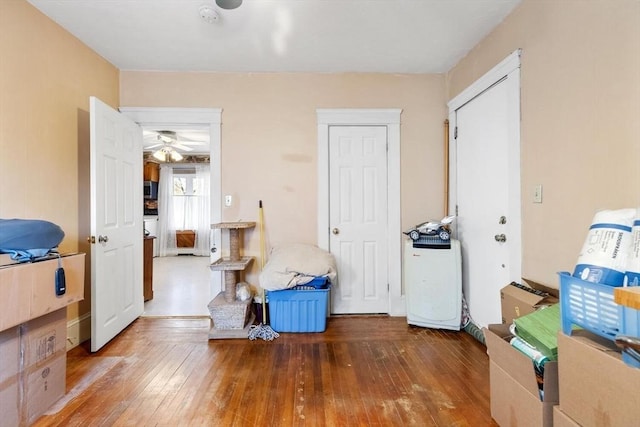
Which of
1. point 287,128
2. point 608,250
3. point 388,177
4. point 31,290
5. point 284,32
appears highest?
point 284,32

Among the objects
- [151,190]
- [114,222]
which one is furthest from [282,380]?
[151,190]

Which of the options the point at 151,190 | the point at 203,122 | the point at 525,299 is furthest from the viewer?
the point at 151,190

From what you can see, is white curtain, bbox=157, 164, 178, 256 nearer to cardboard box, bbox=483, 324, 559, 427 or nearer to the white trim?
the white trim

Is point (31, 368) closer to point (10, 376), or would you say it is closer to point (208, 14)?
point (10, 376)

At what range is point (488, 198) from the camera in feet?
7.89

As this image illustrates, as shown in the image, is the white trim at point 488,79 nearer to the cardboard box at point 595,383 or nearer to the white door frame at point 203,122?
the cardboard box at point 595,383

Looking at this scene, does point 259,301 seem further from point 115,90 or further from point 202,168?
point 202,168

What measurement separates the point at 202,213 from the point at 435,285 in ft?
21.3

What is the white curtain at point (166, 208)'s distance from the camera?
7371 millimetres

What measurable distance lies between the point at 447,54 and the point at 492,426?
294 centimetres

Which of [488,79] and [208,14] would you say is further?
[488,79]

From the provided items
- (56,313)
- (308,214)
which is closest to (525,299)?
(308,214)

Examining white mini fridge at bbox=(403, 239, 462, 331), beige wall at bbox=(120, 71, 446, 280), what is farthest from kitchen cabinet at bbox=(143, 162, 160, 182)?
white mini fridge at bbox=(403, 239, 462, 331)

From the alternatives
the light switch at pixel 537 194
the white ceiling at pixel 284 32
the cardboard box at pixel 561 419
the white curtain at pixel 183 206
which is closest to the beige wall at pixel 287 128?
the white ceiling at pixel 284 32
